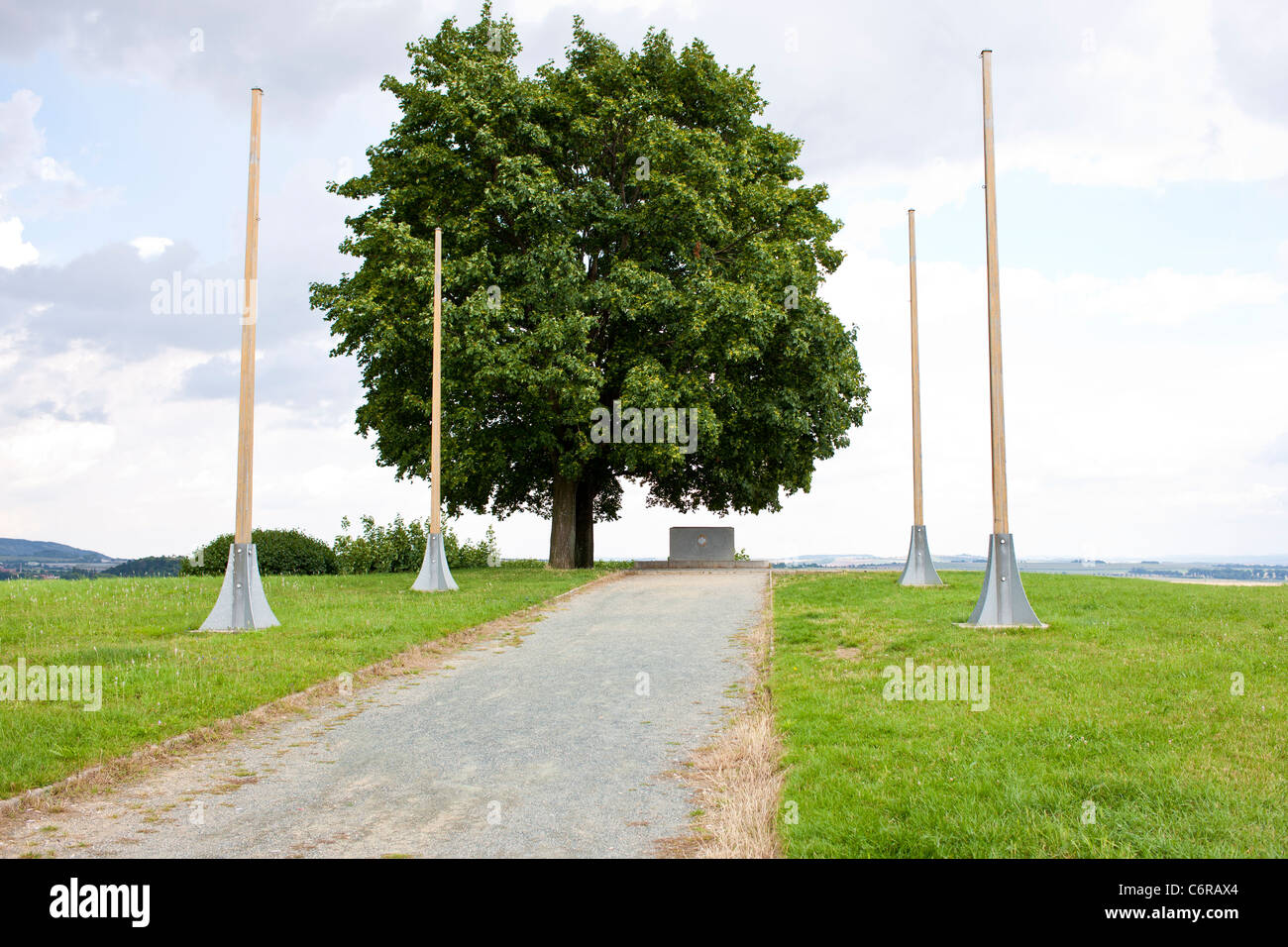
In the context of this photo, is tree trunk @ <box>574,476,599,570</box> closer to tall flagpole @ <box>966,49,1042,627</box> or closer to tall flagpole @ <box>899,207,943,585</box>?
tall flagpole @ <box>899,207,943,585</box>

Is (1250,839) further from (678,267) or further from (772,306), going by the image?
(678,267)

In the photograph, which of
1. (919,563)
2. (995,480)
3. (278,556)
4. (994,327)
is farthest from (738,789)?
(278,556)

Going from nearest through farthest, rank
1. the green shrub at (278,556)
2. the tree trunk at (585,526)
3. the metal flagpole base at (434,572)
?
the metal flagpole base at (434,572), the green shrub at (278,556), the tree trunk at (585,526)

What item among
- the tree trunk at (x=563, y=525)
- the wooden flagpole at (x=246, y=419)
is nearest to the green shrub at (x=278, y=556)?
the tree trunk at (x=563, y=525)

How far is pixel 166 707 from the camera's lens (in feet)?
28.4

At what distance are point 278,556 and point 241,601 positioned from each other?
47.4 feet

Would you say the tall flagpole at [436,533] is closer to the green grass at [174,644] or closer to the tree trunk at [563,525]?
the green grass at [174,644]

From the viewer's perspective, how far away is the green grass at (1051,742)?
522cm

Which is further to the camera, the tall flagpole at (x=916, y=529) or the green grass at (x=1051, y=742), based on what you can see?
the tall flagpole at (x=916, y=529)

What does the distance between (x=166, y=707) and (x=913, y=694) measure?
23.5 feet

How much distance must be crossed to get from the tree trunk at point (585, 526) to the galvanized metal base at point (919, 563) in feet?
40.6

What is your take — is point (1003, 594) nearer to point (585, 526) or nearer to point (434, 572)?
point (434, 572)

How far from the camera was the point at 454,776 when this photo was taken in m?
7.02

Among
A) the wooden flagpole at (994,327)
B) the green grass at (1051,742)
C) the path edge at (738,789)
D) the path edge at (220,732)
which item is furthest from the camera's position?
the wooden flagpole at (994,327)
